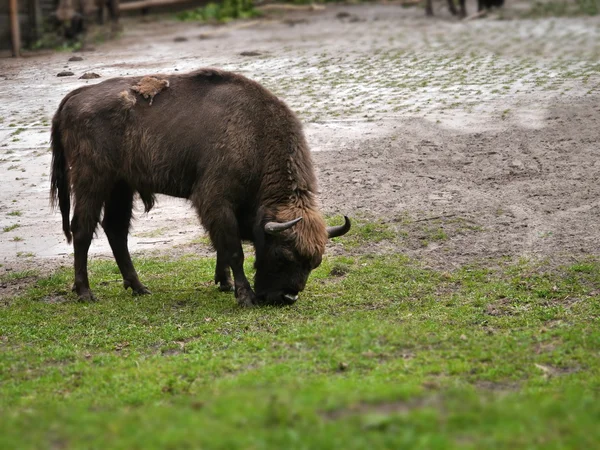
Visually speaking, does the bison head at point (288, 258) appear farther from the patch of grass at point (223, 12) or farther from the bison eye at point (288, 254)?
the patch of grass at point (223, 12)

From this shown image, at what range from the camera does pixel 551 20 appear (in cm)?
2362

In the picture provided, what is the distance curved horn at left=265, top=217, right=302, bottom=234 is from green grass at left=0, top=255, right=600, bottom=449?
0.75 meters

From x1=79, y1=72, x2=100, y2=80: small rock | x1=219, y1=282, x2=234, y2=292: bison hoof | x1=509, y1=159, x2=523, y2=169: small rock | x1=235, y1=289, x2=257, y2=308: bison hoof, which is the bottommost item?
x1=219, y1=282, x2=234, y2=292: bison hoof

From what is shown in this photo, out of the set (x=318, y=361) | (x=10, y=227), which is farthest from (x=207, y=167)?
(x=10, y=227)

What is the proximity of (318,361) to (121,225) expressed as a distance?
3.78m

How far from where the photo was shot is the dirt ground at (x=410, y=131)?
35.7ft

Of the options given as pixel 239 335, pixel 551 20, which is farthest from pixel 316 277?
pixel 551 20

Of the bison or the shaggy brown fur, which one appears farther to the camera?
the shaggy brown fur

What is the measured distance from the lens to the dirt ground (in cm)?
1087

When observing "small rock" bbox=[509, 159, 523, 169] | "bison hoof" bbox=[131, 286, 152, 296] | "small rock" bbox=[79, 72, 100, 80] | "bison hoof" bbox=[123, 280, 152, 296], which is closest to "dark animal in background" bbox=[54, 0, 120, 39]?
"small rock" bbox=[79, 72, 100, 80]

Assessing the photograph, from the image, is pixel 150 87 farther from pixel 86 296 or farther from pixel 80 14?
pixel 80 14

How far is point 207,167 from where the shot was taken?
901 cm

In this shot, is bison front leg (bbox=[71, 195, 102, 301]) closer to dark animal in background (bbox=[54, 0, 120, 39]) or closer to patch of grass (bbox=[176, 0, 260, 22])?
dark animal in background (bbox=[54, 0, 120, 39])

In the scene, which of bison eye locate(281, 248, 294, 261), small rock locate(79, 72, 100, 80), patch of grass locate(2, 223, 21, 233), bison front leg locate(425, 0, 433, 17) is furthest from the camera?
bison front leg locate(425, 0, 433, 17)
